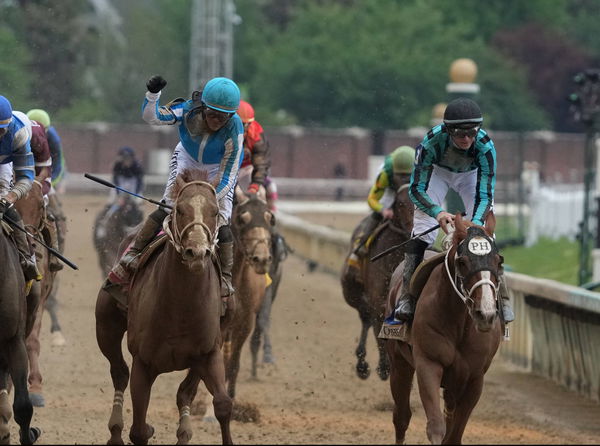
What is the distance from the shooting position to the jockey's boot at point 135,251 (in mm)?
9742

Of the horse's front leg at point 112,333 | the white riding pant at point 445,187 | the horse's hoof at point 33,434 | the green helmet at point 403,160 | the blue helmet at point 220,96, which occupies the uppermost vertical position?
the blue helmet at point 220,96

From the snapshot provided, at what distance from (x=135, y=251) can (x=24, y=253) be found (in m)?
0.75

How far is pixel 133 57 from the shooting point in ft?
231

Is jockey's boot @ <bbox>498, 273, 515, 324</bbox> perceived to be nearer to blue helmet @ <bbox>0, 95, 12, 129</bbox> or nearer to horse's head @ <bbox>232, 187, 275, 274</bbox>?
horse's head @ <bbox>232, 187, 275, 274</bbox>

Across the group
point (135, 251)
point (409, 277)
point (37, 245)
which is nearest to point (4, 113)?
point (135, 251)

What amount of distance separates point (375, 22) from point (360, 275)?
61.9 meters

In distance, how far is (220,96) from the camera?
9305mm

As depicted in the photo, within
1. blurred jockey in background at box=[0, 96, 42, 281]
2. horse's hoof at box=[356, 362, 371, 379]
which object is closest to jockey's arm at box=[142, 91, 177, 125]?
blurred jockey in background at box=[0, 96, 42, 281]

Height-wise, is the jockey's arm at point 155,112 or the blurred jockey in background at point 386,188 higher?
the jockey's arm at point 155,112

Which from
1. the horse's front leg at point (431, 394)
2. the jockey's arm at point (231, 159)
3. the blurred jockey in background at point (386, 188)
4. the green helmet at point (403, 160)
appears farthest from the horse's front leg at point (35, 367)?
the horse's front leg at point (431, 394)

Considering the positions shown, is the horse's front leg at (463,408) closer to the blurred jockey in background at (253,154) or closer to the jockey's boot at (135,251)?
the jockey's boot at (135,251)

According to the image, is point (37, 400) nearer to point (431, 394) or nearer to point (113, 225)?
point (431, 394)

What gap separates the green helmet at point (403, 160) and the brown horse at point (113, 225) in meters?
6.51

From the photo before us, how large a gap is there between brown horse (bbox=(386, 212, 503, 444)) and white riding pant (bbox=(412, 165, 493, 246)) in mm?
588
